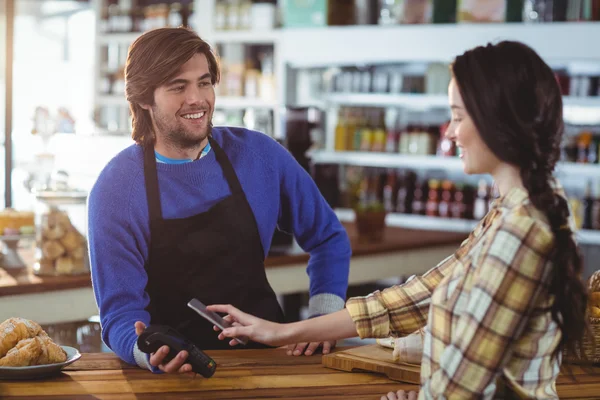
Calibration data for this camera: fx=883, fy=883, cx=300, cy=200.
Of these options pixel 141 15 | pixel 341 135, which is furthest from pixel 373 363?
pixel 141 15

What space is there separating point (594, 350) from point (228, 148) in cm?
113

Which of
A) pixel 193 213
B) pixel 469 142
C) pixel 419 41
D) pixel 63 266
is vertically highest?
pixel 419 41


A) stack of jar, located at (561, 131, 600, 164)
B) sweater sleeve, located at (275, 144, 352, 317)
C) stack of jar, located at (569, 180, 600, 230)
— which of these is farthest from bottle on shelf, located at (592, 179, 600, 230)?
sweater sleeve, located at (275, 144, 352, 317)

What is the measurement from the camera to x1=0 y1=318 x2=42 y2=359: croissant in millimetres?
1962

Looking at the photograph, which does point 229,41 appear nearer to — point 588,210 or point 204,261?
point 588,210

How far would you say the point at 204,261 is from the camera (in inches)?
94.8

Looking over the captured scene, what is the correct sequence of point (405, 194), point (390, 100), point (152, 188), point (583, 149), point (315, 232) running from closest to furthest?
1. point (152, 188)
2. point (315, 232)
3. point (583, 149)
4. point (390, 100)
5. point (405, 194)

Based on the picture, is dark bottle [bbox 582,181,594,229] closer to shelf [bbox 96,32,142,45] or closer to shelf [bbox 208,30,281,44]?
shelf [bbox 208,30,281,44]

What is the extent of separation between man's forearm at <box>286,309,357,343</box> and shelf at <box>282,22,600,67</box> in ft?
12.5

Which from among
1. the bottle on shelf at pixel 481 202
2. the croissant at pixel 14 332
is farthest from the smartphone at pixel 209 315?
the bottle on shelf at pixel 481 202

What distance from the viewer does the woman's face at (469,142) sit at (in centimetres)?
152

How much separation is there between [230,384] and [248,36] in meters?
5.28

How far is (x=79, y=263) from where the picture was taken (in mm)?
3377

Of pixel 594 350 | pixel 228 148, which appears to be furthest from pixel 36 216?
pixel 594 350
